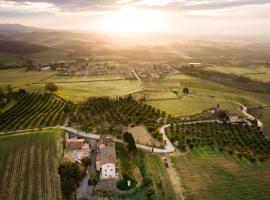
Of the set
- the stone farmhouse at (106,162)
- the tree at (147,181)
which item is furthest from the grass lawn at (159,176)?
the stone farmhouse at (106,162)

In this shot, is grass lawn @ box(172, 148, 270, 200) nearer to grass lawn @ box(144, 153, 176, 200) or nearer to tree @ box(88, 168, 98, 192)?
grass lawn @ box(144, 153, 176, 200)

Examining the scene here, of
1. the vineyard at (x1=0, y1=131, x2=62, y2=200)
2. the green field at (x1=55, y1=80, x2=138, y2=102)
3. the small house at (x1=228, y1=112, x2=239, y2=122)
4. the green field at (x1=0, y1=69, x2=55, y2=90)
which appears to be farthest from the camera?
the green field at (x1=0, y1=69, x2=55, y2=90)

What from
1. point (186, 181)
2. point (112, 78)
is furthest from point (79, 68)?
point (186, 181)

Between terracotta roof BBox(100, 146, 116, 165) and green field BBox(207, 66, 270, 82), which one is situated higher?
green field BBox(207, 66, 270, 82)

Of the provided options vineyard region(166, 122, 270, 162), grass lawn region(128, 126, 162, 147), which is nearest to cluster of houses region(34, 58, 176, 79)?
vineyard region(166, 122, 270, 162)

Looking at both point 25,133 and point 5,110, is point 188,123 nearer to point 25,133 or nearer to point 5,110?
point 25,133
